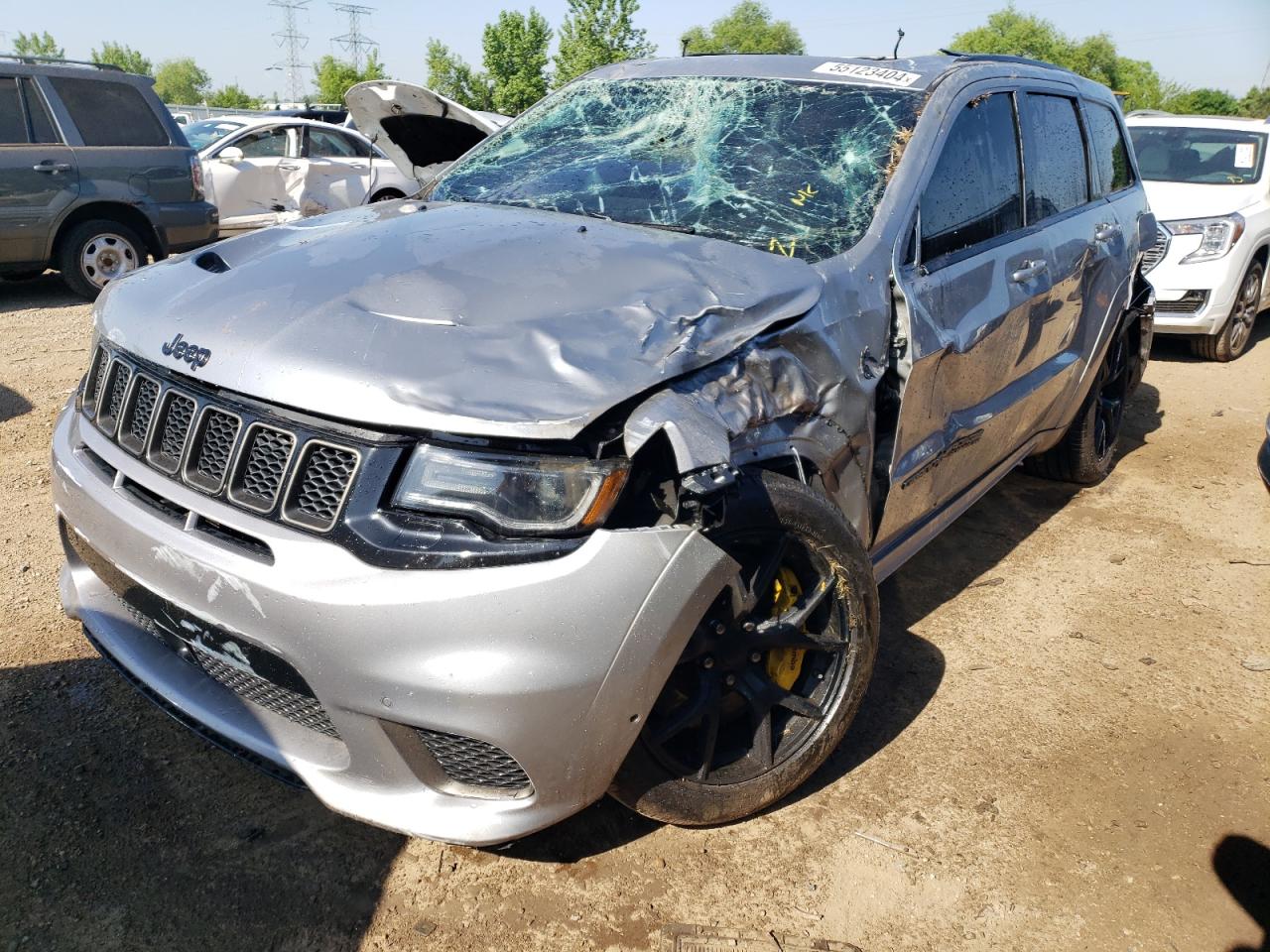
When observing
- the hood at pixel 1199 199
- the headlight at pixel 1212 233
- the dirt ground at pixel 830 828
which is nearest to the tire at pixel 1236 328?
the headlight at pixel 1212 233

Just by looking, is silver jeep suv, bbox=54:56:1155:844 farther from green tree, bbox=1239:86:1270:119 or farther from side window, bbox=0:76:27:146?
green tree, bbox=1239:86:1270:119

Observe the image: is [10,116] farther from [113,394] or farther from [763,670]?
[763,670]

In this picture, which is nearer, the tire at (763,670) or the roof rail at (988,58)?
the tire at (763,670)

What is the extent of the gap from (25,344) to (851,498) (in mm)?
6237

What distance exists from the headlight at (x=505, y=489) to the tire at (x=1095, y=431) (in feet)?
11.2

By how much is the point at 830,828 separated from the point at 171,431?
187 centimetres

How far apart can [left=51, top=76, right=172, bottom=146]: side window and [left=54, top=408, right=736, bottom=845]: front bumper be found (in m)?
7.50

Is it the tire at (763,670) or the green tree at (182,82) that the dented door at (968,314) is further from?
the green tree at (182,82)

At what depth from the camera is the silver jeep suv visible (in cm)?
201

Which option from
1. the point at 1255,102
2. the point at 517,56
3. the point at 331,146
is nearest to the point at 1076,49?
the point at 1255,102

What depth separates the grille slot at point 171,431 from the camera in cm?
231

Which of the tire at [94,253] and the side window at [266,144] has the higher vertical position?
the side window at [266,144]

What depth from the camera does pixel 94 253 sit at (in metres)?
8.47

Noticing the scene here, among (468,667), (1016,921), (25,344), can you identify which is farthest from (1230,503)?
(25,344)
